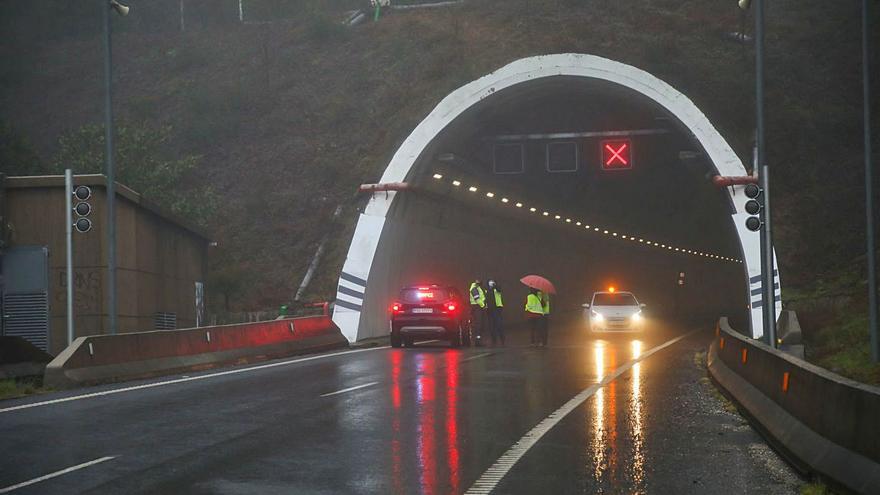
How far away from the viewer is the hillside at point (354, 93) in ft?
154

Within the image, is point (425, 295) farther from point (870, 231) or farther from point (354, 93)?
point (354, 93)

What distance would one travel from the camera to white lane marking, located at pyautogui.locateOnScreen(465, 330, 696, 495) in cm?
912

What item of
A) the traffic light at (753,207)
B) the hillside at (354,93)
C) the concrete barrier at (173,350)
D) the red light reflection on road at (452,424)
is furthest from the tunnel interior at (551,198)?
the red light reflection on road at (452,424)

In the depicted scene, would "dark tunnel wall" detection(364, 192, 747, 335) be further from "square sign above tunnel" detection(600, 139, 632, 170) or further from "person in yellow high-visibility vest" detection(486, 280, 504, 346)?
"square sign above tunnel" detection(600, 139, 632, 170)

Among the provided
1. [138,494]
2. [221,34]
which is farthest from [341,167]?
[138,494]

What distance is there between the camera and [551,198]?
5484cm

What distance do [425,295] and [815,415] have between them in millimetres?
21243

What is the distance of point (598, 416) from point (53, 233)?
16.4m

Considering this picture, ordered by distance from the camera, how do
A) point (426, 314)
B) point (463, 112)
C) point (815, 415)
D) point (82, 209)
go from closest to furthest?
point (815, 415) < point (82, 209) < point (426, 314) < point (463, 112)

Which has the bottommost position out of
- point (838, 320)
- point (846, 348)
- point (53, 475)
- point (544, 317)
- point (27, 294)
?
point (846, 348)

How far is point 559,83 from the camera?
3806 centimetres

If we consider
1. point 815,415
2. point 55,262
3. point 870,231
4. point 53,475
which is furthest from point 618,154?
point 53,475

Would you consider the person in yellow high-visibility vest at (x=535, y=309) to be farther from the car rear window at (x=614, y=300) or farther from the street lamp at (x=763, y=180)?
the car rear window at (x=614, y=300)

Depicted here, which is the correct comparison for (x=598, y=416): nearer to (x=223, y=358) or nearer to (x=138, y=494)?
(x=138, y=494)
